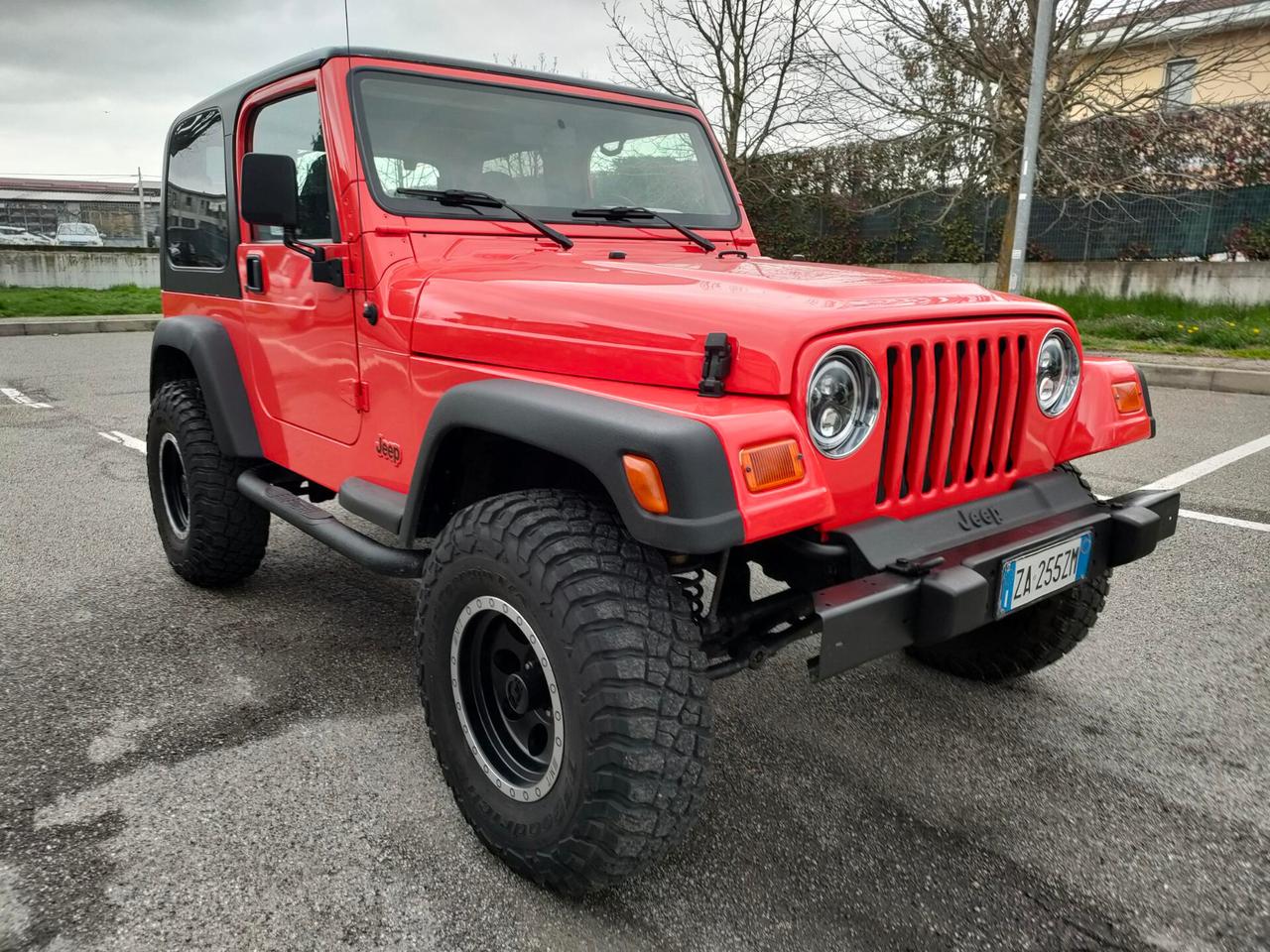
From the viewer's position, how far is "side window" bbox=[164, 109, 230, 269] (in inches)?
145

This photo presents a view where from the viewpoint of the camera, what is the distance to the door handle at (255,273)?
3350 mm

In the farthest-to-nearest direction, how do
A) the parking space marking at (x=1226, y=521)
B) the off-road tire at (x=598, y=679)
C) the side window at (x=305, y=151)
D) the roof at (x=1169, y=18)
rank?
the roof at (x=1169, y=18), the parking space marking at (x=1226, y=521), the side window at (x=305, y=151), the off-road tire at (x=598, y=679)

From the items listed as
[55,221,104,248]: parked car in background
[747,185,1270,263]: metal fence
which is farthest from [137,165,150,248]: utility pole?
[747,185,1270,263]: metal fence

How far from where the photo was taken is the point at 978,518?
91.2 inches

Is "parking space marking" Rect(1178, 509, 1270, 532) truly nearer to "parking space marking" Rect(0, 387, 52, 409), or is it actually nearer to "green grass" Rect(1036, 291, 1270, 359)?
"green grass" Rect(1036, 291, 1270, 359)

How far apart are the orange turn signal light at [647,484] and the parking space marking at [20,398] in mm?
8023

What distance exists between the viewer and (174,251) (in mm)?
4152

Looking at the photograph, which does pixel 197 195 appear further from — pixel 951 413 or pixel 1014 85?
pixel 1014 85

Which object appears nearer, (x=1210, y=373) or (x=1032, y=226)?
(x=1210, y=373)

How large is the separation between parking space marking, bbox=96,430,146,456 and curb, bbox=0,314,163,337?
7.69 meters

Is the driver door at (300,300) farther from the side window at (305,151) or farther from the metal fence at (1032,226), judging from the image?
the metal fence at (1032,226)

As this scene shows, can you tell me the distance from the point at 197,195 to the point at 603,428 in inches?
112

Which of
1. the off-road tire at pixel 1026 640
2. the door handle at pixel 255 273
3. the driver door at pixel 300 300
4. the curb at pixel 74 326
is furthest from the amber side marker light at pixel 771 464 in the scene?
the curb at pixel 74 326

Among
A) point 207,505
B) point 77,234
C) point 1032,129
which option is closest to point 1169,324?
point 1032,129
